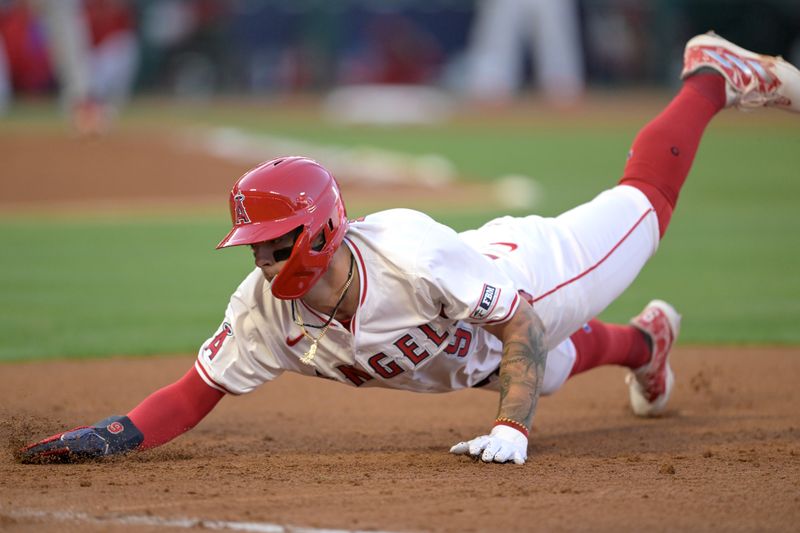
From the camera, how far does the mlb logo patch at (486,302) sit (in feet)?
12.8

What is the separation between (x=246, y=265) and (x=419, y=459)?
5.81m

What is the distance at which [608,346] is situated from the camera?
5086 millimetres

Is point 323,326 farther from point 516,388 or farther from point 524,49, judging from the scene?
point 524,49

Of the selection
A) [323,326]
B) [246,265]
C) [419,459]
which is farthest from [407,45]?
[323,326]

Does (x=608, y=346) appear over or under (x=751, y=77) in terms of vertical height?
under

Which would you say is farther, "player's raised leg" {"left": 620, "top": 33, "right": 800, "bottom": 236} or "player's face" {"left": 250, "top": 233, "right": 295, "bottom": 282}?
"player's raised leg" {"left": 620, "top": 33, "right": 800, "bottom": 236}

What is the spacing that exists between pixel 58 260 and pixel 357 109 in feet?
57.0

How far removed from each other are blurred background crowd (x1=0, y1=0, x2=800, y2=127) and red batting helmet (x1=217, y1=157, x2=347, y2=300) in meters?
22.2

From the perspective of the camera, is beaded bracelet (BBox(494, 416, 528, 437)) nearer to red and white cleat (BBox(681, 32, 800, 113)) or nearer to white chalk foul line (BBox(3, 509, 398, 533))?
white chalk foul line (BBox(3, 509, 398, 533))

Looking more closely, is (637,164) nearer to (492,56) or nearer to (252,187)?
(252,187)

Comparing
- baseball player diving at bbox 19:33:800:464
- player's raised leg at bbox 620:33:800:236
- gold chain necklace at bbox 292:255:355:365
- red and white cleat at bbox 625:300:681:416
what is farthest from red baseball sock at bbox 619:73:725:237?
gold chain necklace at bbox 292:255:355:365

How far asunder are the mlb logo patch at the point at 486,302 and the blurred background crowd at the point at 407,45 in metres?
22.2

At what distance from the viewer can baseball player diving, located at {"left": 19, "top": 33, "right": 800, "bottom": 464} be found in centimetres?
385

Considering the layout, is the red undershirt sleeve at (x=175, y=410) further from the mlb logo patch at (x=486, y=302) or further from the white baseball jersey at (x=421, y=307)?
the mlb logo patch at (x=486, y=302)
